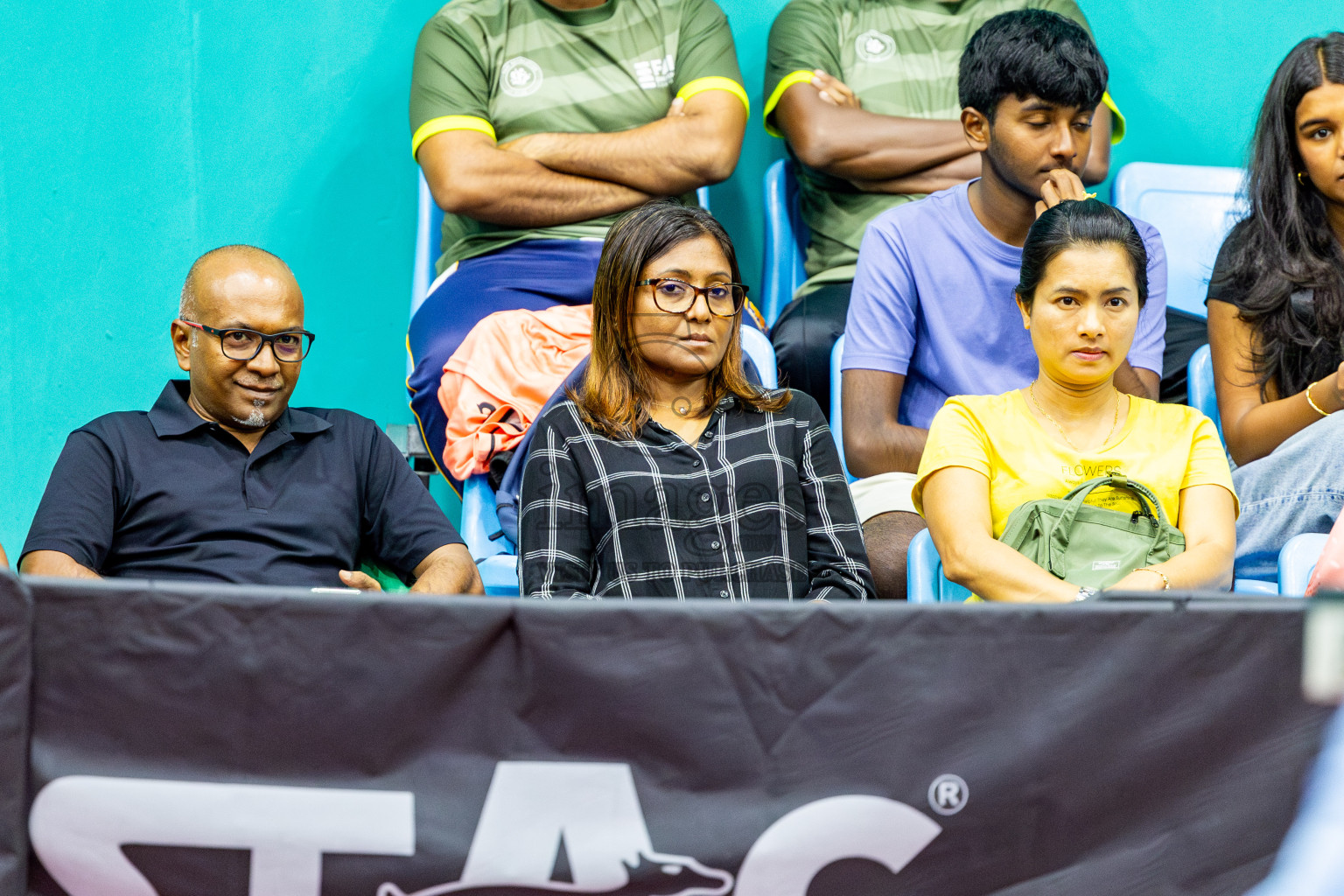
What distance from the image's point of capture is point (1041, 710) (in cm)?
128

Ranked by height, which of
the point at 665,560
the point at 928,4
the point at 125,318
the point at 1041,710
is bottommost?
the point at 1041,710

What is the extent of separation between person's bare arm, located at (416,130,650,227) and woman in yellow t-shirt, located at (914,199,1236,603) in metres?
1.09

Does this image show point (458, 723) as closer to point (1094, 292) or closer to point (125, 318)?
point (1094, 292)

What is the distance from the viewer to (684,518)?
2111 millimetres

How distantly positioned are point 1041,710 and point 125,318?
9.13 ft

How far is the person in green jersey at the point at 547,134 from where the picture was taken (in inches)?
114

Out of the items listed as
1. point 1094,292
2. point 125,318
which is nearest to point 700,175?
point 1094,292

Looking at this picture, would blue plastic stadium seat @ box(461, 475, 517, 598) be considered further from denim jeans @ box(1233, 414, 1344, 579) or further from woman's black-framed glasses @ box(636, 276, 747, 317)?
denim jeans @ box(1233, 414, 1344, 579)

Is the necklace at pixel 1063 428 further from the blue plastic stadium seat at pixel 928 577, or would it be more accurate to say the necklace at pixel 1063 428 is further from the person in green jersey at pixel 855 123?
the person in green jersey at pixel 855 123

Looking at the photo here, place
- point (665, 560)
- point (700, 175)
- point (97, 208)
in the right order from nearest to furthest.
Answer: point (665, 560), point (700, 175), point (97, 208)

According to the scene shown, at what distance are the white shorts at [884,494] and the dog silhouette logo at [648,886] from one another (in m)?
1.18

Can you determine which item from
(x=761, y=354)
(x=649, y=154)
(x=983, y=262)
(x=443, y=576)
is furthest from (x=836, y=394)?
(x=443, y=576)

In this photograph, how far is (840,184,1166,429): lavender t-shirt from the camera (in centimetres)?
267

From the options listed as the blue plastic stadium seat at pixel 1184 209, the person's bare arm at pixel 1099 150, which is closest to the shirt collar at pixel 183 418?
the person's bare arm at pixel 1099 150
